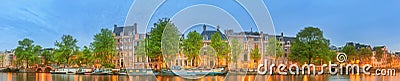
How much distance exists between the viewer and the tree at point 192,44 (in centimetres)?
2922

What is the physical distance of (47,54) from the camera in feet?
153

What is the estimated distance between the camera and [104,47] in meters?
36.3

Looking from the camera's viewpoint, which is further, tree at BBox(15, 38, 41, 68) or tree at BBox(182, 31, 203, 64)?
tree at BBox(15, 38, 41, 68)

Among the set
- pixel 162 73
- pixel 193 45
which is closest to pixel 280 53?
pixel 193 45

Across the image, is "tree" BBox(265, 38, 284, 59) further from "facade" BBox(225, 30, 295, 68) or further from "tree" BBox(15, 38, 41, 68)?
"tree" BBox(15, 38, 41, 68)

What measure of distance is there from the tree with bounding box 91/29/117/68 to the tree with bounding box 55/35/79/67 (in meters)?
5.25

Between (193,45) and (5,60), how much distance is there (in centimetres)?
6587

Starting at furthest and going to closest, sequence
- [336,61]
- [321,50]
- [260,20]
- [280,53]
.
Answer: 1. [336,61]
2. [280,53]
3. [321,50]
4. [260,20]

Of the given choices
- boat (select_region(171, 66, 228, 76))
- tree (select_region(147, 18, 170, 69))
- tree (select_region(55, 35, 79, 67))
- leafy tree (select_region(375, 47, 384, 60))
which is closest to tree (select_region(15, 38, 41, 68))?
tree (select_region(55, 35, 79, 67))

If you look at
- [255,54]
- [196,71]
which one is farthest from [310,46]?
[196,71]

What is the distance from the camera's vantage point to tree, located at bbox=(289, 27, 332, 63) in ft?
115

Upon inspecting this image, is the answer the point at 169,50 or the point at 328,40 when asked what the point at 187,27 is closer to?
the point at 169,50

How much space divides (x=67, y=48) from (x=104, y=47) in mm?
6683

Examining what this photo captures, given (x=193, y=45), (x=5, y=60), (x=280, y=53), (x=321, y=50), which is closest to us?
(x=193, y=45)
